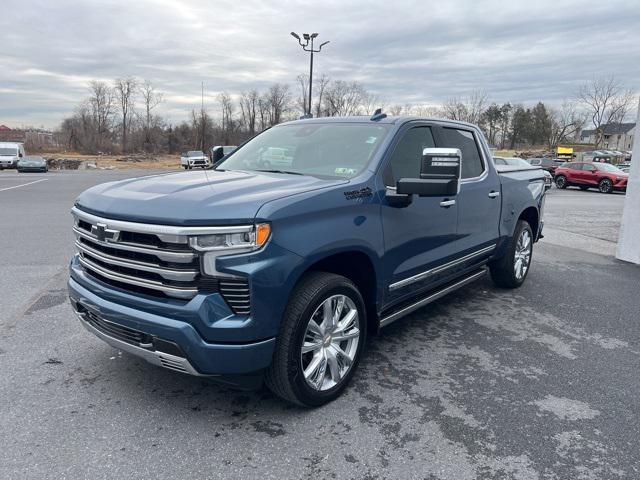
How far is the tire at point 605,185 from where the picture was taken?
80.0 ft

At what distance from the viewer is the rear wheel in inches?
1052

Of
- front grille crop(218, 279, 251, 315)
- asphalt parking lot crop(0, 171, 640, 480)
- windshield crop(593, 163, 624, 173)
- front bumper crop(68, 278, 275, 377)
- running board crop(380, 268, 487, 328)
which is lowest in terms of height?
asphalt parking lot crop(0, 171, 640, 480)

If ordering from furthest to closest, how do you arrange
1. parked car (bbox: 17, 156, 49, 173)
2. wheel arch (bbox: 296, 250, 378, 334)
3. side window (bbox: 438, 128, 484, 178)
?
parked car (bbox: 17, 156, 49, 173)
side window (bbox: 438, 128, 484, 178)
wheel arch (bbox: 296, 250, 378, 334)

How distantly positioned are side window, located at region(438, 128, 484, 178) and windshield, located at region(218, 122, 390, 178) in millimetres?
997

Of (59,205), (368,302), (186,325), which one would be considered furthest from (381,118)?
(59,205)

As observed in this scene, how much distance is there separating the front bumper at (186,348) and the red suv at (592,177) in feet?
83.0

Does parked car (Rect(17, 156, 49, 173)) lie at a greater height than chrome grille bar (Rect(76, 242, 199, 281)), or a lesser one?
lesser

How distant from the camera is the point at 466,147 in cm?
506

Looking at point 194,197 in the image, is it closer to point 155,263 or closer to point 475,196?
point 155,263

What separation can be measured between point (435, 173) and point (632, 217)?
622 centimetres

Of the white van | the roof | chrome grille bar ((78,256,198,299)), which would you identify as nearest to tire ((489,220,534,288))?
the roof

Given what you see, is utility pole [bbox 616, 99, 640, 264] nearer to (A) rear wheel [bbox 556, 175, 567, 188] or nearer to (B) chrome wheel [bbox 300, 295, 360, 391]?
(B) chrome wheel [bbox 300, 295, 360, 391]

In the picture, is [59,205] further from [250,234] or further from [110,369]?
[250,234]

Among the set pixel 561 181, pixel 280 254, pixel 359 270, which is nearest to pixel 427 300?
pixel 359 270
